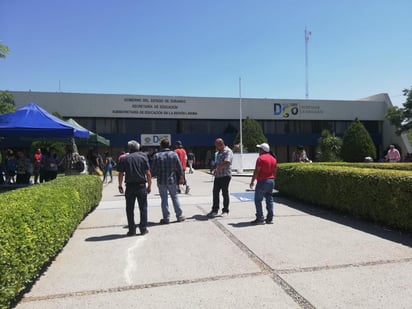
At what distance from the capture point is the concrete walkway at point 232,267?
360cm

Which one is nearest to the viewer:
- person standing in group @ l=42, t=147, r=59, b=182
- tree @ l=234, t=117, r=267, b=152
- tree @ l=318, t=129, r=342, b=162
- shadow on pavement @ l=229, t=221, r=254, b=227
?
shadow on pavement @ l=229, t=221, r=254, b=227

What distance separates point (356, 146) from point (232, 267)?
30921 millimetres

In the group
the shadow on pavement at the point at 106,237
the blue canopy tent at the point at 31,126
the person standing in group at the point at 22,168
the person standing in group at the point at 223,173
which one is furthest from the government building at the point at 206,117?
the shadow on pavement at the point at 106,237

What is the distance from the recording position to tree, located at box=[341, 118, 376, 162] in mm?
32256

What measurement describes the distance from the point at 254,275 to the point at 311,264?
0.84 meters

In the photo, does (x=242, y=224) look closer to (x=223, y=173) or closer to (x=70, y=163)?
(x=223, y=173)

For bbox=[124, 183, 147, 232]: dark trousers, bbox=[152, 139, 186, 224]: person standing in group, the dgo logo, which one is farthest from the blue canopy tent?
the dgo logo

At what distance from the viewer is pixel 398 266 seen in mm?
4414

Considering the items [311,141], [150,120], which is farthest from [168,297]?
[311,141]

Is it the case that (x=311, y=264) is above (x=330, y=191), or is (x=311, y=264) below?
below

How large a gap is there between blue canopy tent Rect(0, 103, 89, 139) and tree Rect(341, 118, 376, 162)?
28.0 meters

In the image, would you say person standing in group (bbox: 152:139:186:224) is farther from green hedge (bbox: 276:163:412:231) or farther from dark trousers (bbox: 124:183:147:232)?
green hedge (bbox: 276:163:412:231)

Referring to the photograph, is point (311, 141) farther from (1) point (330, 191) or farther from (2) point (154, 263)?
(2) point (154, 263)

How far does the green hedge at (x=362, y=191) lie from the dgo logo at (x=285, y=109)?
2948 cm
